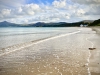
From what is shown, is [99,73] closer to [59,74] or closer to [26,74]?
[59,74]

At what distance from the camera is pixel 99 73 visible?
19.6ft

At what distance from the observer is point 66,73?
20.3ft

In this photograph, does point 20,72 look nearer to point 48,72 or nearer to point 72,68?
point 48,72

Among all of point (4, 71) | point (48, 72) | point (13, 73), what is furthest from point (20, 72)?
point (48, 72)

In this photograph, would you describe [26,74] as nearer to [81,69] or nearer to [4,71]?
[4,71]

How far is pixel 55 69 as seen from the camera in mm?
6793

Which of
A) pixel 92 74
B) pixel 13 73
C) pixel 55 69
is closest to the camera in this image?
pixel 92 74

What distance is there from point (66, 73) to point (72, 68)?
0.80 meters

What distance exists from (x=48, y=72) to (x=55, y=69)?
0.52 metres

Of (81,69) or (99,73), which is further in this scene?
(81,69)

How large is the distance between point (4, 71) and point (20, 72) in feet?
2.48

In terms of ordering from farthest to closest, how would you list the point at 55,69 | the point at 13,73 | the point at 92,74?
1. the point at 55,69
2. the point at 13,73
3. the point at 92,74

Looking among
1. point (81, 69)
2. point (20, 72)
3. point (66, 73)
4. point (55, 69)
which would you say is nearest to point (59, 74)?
point (66, 73)

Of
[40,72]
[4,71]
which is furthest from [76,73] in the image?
[4,71]
